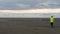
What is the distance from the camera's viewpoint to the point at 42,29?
11.1 feet

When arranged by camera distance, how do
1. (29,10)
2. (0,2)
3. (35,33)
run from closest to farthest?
(35,33) → (29,10) → (0,2)

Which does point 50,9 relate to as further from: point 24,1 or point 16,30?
point 16,30

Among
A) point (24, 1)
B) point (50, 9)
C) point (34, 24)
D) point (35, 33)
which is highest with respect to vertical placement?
point (24, 1)

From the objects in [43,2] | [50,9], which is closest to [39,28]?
[50,9]

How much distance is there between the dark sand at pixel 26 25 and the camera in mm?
3395

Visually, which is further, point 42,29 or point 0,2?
point 0,2

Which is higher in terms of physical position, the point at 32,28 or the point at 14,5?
the point at 14,5

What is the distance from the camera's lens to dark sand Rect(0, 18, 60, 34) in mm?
3395

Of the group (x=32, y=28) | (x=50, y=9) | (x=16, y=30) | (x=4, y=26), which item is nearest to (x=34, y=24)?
(x=32, y=28)

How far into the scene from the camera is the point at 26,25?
11.5ft

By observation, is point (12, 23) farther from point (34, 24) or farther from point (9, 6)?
point (9, 6)

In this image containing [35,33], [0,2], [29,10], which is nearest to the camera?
[35,33]

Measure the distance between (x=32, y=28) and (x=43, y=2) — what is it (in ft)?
5.79

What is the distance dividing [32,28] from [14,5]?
1764 millimetres
